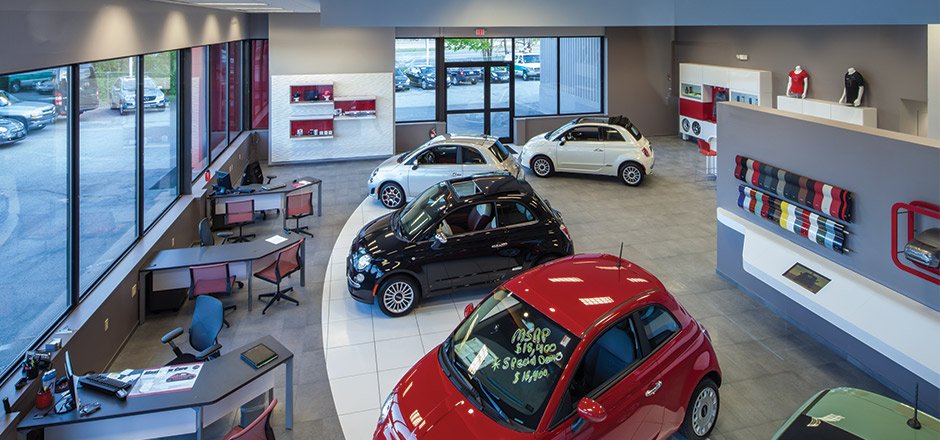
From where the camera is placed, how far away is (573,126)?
42.6ft

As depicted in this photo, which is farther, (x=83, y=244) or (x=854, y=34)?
(x=854, y=34)

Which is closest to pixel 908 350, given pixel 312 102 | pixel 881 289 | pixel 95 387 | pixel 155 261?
pixel 881 289

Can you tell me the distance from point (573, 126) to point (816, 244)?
745 centimetres

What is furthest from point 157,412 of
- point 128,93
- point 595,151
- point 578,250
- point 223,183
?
point 595,151

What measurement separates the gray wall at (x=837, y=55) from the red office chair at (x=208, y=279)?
38.4 ft

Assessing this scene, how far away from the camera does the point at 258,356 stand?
180 inches

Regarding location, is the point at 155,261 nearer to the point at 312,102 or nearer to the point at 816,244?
the point at 816,244

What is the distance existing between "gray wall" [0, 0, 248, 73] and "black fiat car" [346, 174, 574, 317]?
3.30m

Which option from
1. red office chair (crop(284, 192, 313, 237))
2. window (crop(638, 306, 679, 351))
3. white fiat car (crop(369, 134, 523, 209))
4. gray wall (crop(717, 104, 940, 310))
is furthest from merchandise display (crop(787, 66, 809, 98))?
window (crop(638, 306, 679, 351))

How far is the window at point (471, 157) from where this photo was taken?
426 inches

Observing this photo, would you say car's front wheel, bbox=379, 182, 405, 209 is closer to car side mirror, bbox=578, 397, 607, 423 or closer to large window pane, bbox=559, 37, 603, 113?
car side mirror, bbox=578, 397, 607, 423

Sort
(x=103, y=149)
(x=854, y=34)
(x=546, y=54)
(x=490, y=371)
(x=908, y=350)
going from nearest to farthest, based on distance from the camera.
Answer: (x=490, y=371) < (x=908, y=350) < (x=103, y=149) < (x=854, y=34) < (x=546, y=54)

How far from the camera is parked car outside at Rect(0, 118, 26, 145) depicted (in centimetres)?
474

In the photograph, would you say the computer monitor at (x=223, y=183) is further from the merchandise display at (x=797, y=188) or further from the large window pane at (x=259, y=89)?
the merchandise display at (x=797, y=188)
